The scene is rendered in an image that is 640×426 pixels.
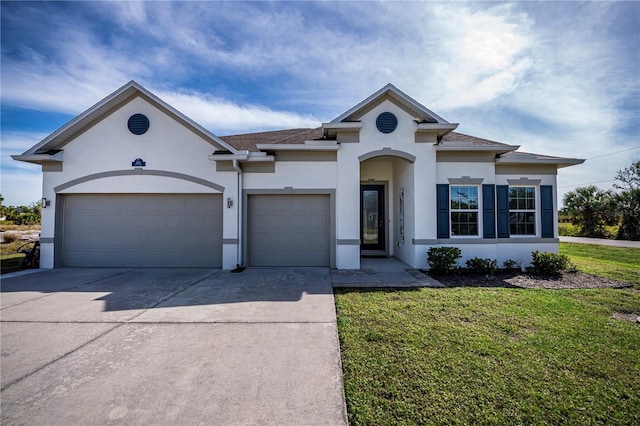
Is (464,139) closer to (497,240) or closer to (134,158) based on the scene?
(497,240)

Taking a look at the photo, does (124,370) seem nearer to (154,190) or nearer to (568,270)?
(154,190)

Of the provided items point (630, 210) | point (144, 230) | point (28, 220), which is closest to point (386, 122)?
point (144, 230)

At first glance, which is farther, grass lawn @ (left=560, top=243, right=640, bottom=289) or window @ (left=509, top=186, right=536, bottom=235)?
window @ (left=509, top=186, right=536, bottom=235)

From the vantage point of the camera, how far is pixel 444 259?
808 cm

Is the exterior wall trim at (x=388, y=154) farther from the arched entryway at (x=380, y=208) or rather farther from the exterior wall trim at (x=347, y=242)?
the exterior wall trim at (x=347, y=242)

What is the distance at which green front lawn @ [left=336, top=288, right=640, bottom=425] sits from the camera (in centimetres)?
251

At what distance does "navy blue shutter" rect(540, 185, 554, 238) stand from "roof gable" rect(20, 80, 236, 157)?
10309 millimetres

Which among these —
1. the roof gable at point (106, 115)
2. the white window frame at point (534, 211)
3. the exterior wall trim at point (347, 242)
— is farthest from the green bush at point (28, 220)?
the white window frame at point (534, 211)

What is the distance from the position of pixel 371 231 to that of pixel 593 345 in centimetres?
767

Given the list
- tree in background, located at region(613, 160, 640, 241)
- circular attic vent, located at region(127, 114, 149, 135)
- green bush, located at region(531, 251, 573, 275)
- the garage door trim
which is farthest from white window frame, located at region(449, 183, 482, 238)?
tree in background, located at region(613, 160, 640, 241)

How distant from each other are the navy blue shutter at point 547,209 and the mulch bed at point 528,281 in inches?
61.5

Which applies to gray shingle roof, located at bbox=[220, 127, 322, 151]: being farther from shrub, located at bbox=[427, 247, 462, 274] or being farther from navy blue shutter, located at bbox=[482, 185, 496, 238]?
navy blue shutter, located at bbox=[482, 185, 496, 238]

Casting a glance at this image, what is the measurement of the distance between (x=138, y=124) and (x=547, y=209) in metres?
13.7

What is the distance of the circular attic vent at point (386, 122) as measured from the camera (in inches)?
348
